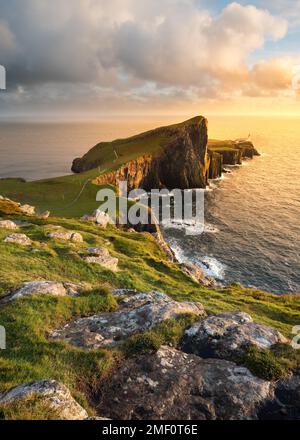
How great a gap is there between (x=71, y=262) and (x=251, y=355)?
18.2 m

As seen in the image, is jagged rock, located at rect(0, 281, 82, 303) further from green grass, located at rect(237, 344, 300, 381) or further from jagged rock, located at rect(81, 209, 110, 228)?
jagged rock, located at rect(81, 209, 110, 228)

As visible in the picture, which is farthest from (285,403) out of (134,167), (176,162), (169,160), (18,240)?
(169,160)

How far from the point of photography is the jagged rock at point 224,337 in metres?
12.8

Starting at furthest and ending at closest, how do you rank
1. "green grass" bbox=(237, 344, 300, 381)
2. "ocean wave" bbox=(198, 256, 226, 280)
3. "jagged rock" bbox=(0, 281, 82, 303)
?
1. "ocean wave" bbox=(198, 256, 226, 280)
2. "jagged rock" bbox=(0, 281, 82, 303)
3. "green grass" bbox=(237, 344, 300, 381)

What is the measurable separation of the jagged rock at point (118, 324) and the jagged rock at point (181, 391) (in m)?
1.96

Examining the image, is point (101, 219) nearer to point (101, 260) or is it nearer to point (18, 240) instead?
point (18, 240)

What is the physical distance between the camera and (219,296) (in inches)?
1121

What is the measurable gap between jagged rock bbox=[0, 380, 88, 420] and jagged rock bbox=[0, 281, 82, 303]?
24.7 feet

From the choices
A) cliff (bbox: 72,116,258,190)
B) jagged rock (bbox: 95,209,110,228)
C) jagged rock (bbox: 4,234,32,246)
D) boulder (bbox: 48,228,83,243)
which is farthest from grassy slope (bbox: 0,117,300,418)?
cliff (bbox: 72,116,258,190)

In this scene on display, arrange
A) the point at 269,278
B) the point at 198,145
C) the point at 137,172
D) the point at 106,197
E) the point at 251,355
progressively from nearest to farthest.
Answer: the point at 251,355 → the point at 269,278 → the point at 106,197 → the point at 137,172 → the point at 198,145

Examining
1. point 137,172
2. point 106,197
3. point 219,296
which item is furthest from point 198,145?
point 219,296

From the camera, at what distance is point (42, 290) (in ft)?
56.2

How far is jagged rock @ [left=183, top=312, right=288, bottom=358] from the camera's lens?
12.8 m

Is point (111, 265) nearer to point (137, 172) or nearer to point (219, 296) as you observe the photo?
point (219, 296)
